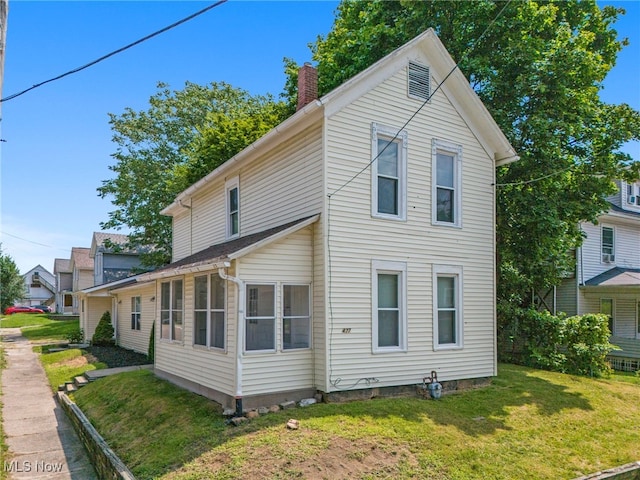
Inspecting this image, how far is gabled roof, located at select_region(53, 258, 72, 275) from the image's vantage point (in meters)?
59.3

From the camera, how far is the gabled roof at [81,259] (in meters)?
48.2

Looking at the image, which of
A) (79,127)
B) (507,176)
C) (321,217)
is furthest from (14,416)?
(507,176)

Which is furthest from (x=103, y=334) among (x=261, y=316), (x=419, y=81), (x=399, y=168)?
(x=419, y=81)

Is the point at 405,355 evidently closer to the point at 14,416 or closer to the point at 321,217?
the point at 321,217

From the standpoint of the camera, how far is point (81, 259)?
162 ft

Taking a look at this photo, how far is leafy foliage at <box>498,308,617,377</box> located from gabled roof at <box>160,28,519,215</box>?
7.04 meters

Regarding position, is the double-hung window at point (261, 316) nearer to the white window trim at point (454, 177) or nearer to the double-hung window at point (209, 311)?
the double-hung window at point (209, 311)

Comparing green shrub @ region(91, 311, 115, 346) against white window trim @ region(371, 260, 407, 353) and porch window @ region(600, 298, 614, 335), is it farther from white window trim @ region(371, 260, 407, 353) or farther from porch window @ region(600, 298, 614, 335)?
porch window @ region(600, 298, 614, 335)

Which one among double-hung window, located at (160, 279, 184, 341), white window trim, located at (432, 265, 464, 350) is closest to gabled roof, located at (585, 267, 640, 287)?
white window trim, located at (432, 265, 464, 350)

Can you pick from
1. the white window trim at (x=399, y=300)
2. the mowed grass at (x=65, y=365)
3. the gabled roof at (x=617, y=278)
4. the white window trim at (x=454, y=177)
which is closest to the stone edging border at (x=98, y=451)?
the mowed grass at (x=65, y=365)

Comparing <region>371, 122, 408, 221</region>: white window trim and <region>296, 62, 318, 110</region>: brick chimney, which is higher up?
<region>296, 62, 318, 110</region>: brick chimney

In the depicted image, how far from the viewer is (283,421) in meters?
8.38

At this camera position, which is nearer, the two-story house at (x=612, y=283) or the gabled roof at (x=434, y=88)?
the gabled roof at (x=434, y=88)

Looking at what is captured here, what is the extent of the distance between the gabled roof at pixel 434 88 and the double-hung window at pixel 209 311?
3594 millimetres
